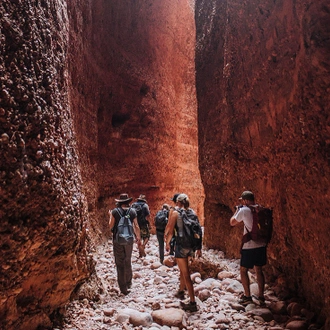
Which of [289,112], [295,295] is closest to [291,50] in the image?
→ [289,112]

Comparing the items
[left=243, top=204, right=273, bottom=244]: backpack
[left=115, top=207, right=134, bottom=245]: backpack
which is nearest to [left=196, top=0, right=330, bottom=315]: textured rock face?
[left=243, top=204, right=273, bottom=244]: backpack

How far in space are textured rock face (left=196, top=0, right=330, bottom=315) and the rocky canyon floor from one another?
0.43 m

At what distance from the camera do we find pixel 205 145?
8.09m

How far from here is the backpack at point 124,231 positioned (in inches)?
189

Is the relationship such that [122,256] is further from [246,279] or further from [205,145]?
[205,145]

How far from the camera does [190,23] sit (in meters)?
17.2

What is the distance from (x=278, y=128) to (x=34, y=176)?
10.6 ft

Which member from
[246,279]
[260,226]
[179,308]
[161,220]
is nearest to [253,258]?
[246,279]

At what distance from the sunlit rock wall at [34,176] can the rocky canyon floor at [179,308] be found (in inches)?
25.1

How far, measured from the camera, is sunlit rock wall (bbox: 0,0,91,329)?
2416mm

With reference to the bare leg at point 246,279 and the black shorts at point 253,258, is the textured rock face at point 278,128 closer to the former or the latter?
the black shorts at point 253,258

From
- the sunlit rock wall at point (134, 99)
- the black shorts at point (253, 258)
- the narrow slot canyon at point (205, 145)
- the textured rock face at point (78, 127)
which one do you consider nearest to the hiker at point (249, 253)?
the black shorts at point (253, 258)

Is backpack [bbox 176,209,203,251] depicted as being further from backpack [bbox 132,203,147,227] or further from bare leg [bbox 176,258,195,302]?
backpack [bbox 132,203,147,227]

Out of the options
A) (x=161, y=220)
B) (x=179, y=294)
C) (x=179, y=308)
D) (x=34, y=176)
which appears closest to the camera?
(x=34, y=176)
